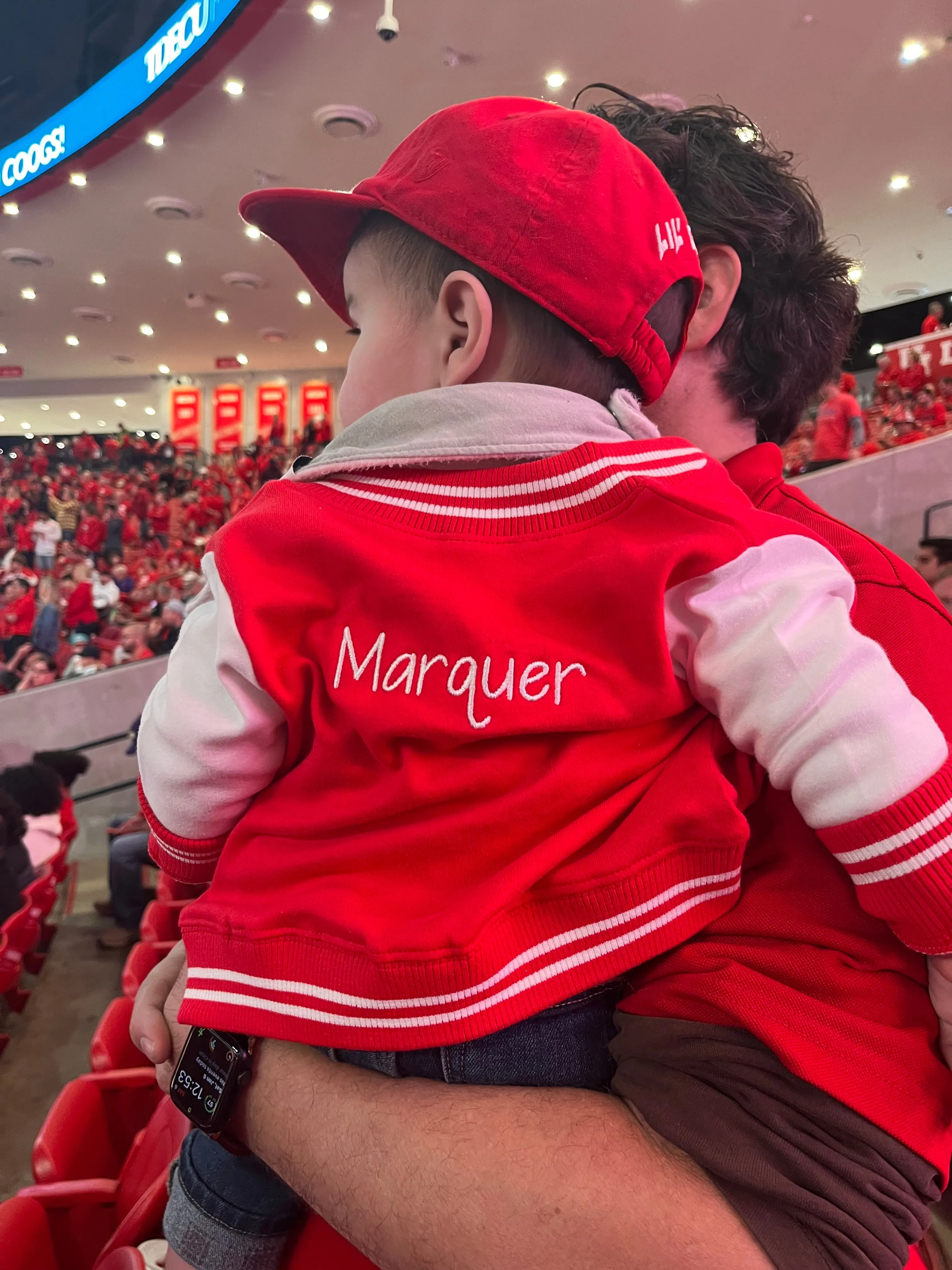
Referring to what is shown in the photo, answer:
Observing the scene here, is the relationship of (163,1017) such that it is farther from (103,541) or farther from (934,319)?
(103,541)

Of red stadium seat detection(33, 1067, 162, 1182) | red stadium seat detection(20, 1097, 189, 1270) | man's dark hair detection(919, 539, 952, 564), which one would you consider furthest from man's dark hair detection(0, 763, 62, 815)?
man's dark hair detection(919, 539, 952, 564)

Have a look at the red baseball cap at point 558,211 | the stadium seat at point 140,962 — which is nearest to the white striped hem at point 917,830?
the red baseball cap at point 558,211

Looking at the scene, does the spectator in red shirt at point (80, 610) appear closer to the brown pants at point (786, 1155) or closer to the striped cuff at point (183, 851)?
the striped cuff at point (183, 851)

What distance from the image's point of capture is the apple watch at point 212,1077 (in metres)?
0.67

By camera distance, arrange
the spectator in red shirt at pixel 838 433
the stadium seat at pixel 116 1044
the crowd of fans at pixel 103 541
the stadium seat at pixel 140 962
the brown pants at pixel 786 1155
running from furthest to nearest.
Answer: the crowd of fans at pixel 103 541 → the spectator in red shirt at pixel 838 433 → the stadium seat at pixel 140 962 → the stadium seat at pixel 116 1044 → the brown pants at pixel 786 1155

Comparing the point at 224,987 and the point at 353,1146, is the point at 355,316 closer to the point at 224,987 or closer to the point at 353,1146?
the point at 224,987

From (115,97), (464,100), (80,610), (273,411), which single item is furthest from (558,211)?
(273,411)

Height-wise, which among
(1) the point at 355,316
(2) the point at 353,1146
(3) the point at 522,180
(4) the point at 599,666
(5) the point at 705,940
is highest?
(3) the point at 522,180

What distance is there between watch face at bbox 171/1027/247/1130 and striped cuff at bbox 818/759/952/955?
532mm

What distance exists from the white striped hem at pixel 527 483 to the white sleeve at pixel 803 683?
0.11 m

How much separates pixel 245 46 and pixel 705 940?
325 inches

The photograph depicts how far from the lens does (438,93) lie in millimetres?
7020

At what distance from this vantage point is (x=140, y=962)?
2.39m

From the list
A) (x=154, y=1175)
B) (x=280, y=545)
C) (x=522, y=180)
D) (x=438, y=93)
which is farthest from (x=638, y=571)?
(x=438, y=93)
